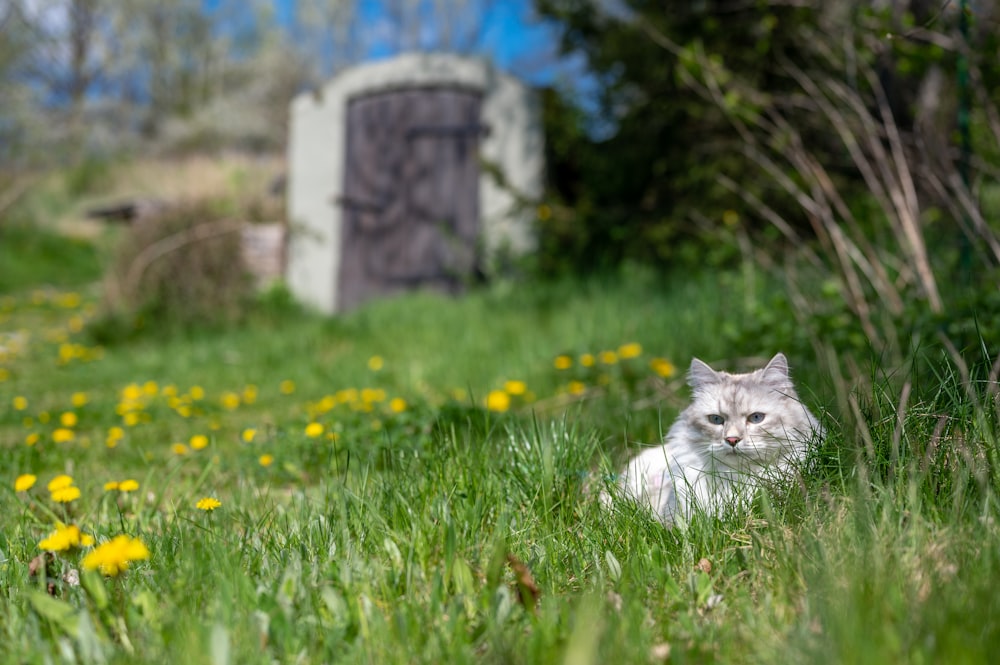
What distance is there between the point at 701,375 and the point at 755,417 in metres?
0.18

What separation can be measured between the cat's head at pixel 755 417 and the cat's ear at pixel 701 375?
24 millimetres

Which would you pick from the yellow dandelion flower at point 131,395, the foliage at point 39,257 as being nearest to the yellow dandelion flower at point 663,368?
the yellow dandelion flower at point 131,395

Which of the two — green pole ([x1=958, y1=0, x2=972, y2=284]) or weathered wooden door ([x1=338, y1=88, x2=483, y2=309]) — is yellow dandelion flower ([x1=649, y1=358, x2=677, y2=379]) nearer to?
green pole ([x1=958, y1=0, x2=972, y2=284])

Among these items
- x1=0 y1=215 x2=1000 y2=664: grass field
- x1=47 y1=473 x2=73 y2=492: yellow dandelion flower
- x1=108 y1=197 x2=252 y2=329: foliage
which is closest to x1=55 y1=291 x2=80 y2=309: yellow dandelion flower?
x1=108 y1=197 x2=252 y2=329: foliage

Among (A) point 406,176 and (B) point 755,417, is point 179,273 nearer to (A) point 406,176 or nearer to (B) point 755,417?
(A) point 406,176

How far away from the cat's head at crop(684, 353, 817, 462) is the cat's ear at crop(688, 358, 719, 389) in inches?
0.9

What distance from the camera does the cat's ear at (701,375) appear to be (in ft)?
7.18

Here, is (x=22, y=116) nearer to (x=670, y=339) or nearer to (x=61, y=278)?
(x=61, y=278)

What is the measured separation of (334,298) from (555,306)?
3.28 meters

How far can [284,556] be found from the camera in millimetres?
2113

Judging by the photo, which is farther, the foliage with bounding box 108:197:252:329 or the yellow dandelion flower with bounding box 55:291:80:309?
the yellow dandelion flower with bounding box 55:291:80:309

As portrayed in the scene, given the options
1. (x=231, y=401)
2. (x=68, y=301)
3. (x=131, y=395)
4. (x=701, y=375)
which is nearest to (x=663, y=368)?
(x=701, y=375)

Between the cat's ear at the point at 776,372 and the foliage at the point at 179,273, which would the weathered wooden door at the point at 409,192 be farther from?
the cat's ear at the point at 776,372

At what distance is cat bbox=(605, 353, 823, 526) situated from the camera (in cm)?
209
